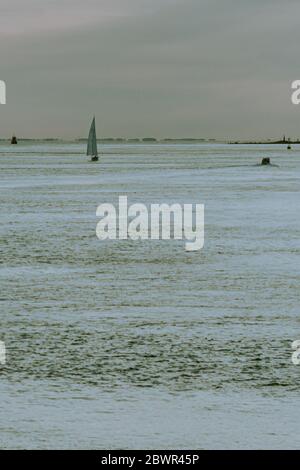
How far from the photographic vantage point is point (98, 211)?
2527 centimetres

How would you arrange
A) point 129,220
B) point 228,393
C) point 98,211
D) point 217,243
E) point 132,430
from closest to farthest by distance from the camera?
point 132,430, point 228,393, point 217,243, point 129,220, point 98,211

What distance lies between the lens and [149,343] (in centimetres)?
883

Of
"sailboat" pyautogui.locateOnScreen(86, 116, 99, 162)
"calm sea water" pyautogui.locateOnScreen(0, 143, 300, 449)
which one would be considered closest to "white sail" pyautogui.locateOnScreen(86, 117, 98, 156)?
"sailboat" pyautogui.locateOnScreen(86, 116, 99, 162)

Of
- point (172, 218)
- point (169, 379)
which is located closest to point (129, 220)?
point (172, 218)

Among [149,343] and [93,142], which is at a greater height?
[93,142]

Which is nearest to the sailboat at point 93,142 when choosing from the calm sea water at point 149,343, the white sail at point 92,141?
the white sail at point 92,141

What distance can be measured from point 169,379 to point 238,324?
2.26 meters

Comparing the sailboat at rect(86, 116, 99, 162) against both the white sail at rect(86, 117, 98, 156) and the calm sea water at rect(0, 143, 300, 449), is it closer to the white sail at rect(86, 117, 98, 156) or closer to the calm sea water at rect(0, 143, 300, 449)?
the white sail at rect(86, 117, 98, 156)

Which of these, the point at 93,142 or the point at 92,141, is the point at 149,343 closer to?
the point at 92,141

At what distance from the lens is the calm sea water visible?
6367 mm

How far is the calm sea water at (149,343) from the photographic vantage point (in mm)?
6367

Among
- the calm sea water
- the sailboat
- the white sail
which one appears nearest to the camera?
the calm sea water

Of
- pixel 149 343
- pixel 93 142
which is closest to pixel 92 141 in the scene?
pixel 93 142
